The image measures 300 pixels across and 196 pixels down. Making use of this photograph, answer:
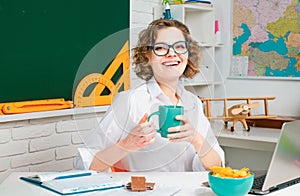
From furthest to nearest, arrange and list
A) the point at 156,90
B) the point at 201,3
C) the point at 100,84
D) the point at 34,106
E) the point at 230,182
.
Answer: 1. the point at 201,3
2. the point at 34,106
3. the point at 100,84
4. the point at 156,90
5. the point at 230,182

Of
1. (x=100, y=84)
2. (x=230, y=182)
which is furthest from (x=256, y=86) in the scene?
(x=230, y=182)

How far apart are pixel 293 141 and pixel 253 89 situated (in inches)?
70.4

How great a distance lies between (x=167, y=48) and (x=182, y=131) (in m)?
0.29

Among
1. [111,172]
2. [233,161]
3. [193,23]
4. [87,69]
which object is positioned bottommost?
[233,161]

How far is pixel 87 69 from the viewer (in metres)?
1.81

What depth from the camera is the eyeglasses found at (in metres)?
1.64

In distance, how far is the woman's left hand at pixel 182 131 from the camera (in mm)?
1619

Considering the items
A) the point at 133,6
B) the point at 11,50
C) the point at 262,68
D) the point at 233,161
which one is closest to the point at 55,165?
the point at 11,50

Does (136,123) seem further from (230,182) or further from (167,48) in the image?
(230,182)

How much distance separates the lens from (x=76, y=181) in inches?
63.5

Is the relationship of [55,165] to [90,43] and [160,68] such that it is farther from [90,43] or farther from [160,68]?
[160,68]

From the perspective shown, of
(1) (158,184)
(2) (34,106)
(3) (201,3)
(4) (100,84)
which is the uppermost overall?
(3) (201,3)

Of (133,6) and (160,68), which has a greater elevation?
(133,6)

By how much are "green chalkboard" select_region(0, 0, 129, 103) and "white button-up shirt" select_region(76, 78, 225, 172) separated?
50cm
